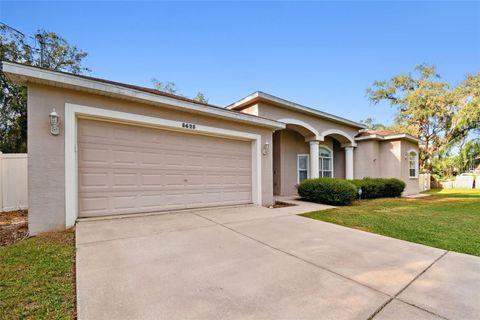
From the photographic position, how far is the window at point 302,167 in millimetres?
12927

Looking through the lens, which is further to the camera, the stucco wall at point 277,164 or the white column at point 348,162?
the white column at point 348,162

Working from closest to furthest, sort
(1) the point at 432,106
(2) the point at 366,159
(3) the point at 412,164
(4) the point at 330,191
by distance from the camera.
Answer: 1. (4) the point at 330,191
2. (2) the point at 366,159
3. (3) the point at 412,164
4. (1) the point at 432,106

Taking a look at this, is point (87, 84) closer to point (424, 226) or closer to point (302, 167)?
point (424, 226)

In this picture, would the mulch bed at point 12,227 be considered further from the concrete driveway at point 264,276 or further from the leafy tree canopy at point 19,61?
the leafy tree canopy at point 19,61

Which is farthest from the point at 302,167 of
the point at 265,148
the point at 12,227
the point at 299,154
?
the point at 12,227

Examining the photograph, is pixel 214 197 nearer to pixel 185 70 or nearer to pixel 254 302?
pixel 254 302

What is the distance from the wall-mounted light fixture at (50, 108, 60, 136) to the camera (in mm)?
4673

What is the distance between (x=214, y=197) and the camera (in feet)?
24.1

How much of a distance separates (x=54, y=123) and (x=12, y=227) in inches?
107

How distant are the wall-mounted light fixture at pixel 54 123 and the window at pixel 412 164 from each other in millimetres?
17832

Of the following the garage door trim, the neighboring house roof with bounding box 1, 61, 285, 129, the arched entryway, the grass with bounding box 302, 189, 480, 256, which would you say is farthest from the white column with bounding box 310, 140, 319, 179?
the garage door trim

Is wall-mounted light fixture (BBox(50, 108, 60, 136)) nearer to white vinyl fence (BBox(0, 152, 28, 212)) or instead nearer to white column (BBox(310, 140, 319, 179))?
white vinyl fence (BBox(0, 152, 28, 212))

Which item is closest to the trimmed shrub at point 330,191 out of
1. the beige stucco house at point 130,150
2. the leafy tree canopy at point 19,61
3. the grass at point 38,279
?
the beige stucco house at point 130,150

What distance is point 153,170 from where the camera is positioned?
20.2 feet
